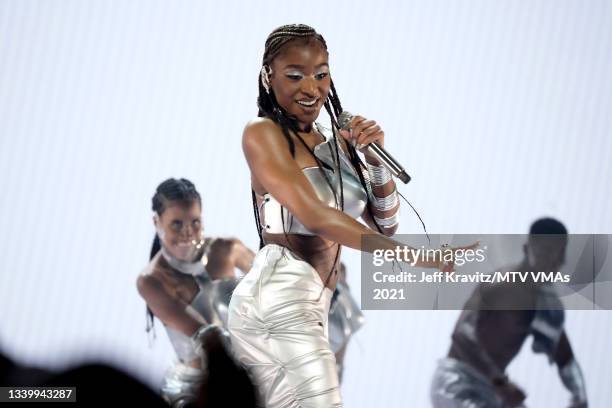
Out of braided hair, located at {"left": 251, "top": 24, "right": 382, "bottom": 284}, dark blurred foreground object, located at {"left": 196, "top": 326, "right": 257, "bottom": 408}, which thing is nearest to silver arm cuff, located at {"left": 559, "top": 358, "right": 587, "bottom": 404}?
braided hair, located at {"left": 251, "top": 24, "right": 382, "bottom": 284}

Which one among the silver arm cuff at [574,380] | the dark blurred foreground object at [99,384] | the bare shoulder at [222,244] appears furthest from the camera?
the bare shoulder at [222,244]

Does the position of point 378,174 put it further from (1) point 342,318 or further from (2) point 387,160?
(1) point 342,318

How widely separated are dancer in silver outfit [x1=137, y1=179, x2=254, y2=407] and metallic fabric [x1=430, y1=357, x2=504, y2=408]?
1123mm

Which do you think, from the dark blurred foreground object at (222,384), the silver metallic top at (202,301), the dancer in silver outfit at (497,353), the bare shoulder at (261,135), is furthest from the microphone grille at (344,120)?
the silver metallic top at (202,301)

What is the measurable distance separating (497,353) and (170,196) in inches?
68.3

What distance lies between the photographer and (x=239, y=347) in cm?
207

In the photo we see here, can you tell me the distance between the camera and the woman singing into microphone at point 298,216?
195 centimetres

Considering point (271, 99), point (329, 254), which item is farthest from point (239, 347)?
point (271, 99)

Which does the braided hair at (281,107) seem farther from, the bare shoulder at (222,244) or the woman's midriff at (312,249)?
the bare shoulder at (222,244)

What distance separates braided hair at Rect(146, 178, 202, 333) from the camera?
14.7ft

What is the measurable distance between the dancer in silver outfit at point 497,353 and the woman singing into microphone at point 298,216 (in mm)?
1723

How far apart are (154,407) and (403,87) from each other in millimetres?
3659

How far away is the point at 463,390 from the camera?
388 cm

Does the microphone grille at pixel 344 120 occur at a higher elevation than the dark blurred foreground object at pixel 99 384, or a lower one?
higher
